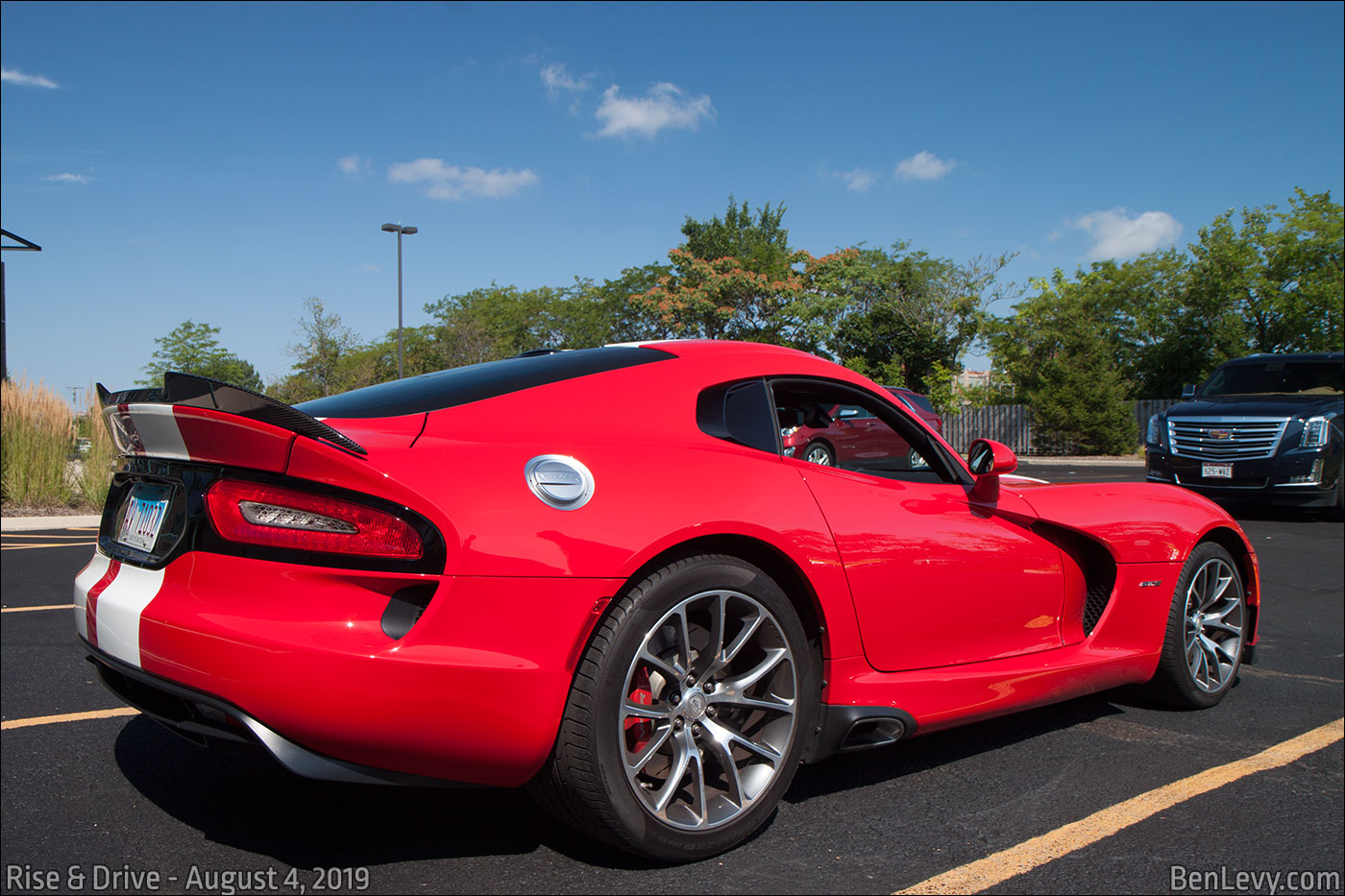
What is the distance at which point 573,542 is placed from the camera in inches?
89.3

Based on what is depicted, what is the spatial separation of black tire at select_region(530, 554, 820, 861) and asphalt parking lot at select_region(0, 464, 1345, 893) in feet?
0.52

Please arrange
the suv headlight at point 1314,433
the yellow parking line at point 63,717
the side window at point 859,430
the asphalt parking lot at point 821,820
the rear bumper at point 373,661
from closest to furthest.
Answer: the rear bumper at point 373,661 < the asphalt parking lot at point 821,820 < the side window at point 859,430 < the yellow parking line at point 63,717 < the suv headlight at point 1314,433

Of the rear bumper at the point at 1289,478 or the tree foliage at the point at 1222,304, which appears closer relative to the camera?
the rear bumper at the point at 1289,478

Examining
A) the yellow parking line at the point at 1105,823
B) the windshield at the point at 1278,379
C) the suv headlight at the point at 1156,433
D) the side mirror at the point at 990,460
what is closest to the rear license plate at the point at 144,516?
the yellow parking line at the point at 1105,823

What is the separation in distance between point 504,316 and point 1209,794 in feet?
229

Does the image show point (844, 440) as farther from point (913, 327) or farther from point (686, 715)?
point (913, 327)

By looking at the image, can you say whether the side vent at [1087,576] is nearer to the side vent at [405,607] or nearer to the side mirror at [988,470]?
the side mirror at [988,470]

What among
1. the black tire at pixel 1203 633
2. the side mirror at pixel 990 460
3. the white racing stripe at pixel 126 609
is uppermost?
the side mirror at pixel 990 460

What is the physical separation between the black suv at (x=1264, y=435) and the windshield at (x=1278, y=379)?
0.03 feet

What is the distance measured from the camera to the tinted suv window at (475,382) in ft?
8.75

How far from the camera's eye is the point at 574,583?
2.25 meters

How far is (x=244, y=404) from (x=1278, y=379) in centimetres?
1280

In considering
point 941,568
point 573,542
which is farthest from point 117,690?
point 941,568

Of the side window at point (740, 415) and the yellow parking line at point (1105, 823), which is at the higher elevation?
the side window at point (740, 415)
